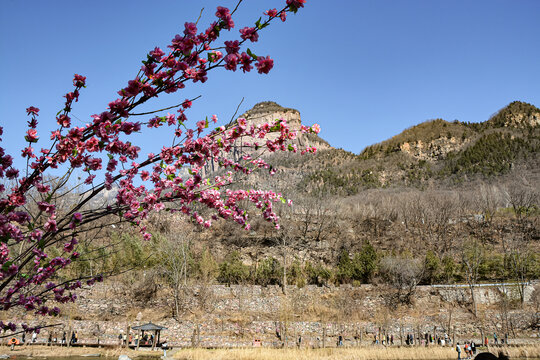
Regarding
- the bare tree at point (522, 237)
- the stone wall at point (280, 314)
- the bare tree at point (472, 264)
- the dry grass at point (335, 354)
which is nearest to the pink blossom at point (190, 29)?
the dry grass at point (335, 354)

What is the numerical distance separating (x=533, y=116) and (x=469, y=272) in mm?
86378

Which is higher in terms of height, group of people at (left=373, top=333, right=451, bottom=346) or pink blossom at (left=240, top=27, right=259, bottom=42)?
pink blossom at (left=240, top=27, right=259, bottom=42)

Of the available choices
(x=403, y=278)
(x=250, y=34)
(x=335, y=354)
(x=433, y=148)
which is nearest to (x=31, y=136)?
(x=250, y=34)

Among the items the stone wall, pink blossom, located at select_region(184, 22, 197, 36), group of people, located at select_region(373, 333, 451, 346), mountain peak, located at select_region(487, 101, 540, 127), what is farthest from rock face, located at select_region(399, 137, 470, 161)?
pink blossom, located at select_region(184, 22, 197, 36)

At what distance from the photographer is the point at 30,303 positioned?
383 cm

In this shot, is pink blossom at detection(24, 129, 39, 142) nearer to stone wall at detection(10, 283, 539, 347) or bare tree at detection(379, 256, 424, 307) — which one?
stone wall at detection(10, 283, 539, 347)

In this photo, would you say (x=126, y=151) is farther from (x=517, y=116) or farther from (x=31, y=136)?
(x=517, y=116)

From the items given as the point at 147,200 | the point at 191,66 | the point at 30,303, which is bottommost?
the point at 30,303

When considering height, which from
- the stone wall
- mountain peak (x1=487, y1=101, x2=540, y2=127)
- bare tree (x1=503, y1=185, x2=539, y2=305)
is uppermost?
mountain peak (x1=487, y1=101, x2=540, y2=127)

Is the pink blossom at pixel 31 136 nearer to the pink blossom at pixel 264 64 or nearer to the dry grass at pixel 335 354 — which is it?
the pink blossom at pixel 264 64

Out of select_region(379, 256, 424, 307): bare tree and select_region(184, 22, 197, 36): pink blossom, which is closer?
select_region(184, 22, 197, 36): pink blossom

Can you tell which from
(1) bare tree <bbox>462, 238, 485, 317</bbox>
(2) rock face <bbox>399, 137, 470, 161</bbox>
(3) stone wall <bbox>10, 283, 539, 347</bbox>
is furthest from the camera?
(2) rock face <bbox>399, 137, 470, 161</bbox>

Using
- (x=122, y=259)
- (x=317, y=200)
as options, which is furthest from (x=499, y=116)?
(x=122, y=259)

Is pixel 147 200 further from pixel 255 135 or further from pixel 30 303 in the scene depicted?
pixel 30 303
